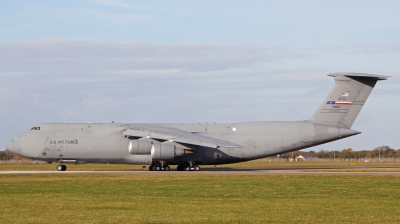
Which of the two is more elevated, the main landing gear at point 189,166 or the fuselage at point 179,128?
the fuselage at point 179,128

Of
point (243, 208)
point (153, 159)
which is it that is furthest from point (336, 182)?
point (153, 159)

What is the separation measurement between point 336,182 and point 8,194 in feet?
47.0

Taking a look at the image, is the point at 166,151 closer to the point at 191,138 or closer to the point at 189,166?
the point at 191,138

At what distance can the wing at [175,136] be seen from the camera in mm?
36000

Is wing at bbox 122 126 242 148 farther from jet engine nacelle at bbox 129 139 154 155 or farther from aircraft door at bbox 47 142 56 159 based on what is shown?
aircraft door at bbox 47 142 56 159

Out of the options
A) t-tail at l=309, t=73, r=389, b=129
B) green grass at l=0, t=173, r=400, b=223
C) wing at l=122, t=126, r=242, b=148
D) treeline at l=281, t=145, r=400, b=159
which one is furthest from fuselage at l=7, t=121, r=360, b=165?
treeline at l=281, t=145, r=400, b=159

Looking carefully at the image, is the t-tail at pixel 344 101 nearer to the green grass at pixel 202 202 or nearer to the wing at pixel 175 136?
the wing at pixel 175 136

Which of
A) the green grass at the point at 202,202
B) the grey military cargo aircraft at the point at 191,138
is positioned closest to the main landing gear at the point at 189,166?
the grey military cargo aircraft at the point at 191,138

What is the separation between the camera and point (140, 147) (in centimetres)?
3684

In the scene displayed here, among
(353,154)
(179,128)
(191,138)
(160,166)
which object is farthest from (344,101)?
(353,154)

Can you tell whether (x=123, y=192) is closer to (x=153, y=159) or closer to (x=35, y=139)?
(x=153, y=159)

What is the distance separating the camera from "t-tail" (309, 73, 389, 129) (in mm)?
39594

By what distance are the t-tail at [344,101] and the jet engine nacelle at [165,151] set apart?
9684 millimetres

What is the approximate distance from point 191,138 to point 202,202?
19009 millimetres
